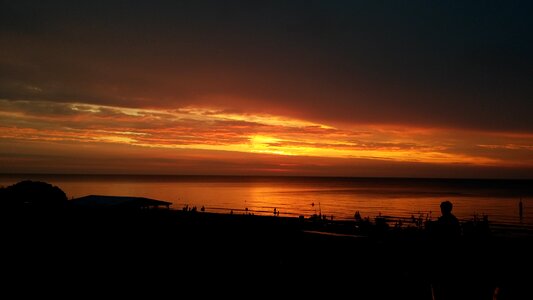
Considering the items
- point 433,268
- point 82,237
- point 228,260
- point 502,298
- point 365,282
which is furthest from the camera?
point 82,237

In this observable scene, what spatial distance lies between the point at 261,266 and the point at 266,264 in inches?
8.8

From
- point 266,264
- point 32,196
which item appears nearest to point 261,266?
point 266,264

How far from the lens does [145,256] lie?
16125 mm

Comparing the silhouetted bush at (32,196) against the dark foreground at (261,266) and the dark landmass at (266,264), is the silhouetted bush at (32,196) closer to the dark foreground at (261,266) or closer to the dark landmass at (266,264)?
the dark landmass at (266,264)

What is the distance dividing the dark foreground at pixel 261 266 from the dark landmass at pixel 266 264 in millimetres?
30

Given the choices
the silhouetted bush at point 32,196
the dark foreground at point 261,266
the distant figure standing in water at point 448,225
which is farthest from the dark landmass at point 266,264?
the silhouetted bush at point 32,196

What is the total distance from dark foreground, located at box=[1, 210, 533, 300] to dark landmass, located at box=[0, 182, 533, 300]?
0.03m

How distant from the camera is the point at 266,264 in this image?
45.5 feet

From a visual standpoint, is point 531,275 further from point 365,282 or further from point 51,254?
point 51,254

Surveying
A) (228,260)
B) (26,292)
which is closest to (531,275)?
(228,260)

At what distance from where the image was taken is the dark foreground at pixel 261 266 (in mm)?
10555

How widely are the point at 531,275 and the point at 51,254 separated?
17318 millimetres

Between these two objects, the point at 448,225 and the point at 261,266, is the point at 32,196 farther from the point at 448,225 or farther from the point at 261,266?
the point at 448,225

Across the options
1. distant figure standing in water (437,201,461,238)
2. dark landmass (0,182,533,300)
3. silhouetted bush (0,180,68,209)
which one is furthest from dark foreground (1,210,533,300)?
silhouetted bush (0,180,68,209)
